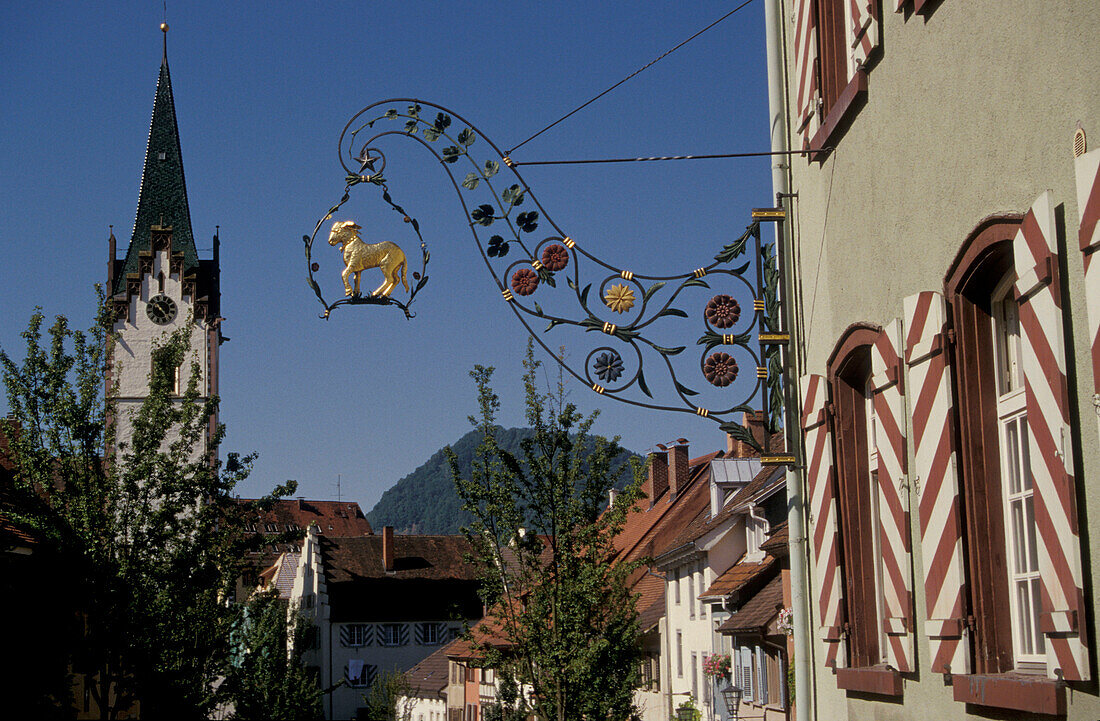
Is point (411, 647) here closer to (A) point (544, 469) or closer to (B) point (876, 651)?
(A) point (544, 469)

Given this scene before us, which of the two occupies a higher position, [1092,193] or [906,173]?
[906,173]

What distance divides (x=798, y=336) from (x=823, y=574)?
160 cm

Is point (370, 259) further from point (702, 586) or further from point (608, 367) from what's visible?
point (702, 586)

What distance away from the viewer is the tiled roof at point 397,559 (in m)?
83.4

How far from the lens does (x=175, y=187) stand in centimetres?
6769

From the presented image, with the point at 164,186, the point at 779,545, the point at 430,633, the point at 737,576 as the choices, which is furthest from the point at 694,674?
the point at 430,633

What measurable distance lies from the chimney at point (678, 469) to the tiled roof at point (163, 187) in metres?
28.7

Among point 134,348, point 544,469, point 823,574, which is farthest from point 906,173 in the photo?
point 134,348

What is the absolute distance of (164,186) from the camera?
221 ft

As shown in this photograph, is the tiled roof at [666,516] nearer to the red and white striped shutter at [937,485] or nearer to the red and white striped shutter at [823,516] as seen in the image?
the red and white striped shutter at [823,516]

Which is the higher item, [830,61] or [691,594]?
[830,61]

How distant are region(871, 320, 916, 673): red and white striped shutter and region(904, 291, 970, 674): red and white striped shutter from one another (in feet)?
0.90

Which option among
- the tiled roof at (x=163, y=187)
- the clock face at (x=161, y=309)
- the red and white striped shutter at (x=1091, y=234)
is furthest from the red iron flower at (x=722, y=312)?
the tiled roof at (x=163, y=187)

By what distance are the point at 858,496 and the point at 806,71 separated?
2858 millimetres
